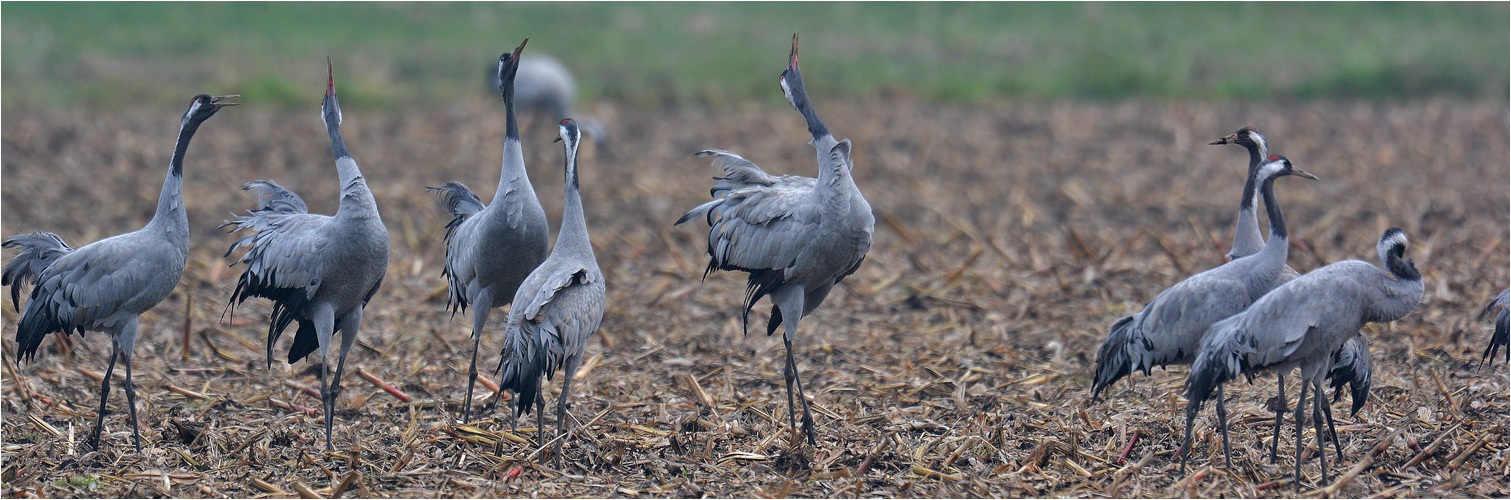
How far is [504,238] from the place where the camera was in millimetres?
4852

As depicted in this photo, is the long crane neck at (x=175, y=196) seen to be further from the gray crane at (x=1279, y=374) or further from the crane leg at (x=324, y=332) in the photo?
the gray crane at (x=1279, y=374)

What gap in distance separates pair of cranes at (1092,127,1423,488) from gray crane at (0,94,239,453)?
3.49m

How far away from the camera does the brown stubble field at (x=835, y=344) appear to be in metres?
4.47

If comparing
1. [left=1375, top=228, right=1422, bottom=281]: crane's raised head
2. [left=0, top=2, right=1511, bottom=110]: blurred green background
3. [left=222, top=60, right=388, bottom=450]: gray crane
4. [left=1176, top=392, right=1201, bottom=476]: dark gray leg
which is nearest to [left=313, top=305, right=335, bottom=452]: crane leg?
[left=222, top=60, right=388, bottom=450]: gray crane

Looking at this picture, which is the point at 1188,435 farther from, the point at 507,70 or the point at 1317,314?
the point at 507,70

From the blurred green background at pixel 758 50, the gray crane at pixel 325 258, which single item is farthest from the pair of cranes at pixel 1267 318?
the blurred green background at pixel 758 50

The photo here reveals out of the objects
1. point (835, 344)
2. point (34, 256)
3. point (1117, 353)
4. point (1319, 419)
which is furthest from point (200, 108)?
point (1319, 419)

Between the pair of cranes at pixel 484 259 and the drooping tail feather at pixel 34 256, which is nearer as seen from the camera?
the pair of cranes at pixel 484 259

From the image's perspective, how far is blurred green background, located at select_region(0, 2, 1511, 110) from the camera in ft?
53.9

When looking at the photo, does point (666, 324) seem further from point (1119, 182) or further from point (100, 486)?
point (1119, 182)

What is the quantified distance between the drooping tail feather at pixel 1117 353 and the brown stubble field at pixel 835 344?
0.22m

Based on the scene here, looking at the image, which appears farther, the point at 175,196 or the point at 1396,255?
the point at 175,196

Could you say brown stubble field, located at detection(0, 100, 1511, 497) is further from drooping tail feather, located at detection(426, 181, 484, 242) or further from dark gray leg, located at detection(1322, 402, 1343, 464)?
drooping tail feather, located at detection(426, 181, 484, 242)

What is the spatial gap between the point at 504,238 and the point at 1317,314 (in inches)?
114
